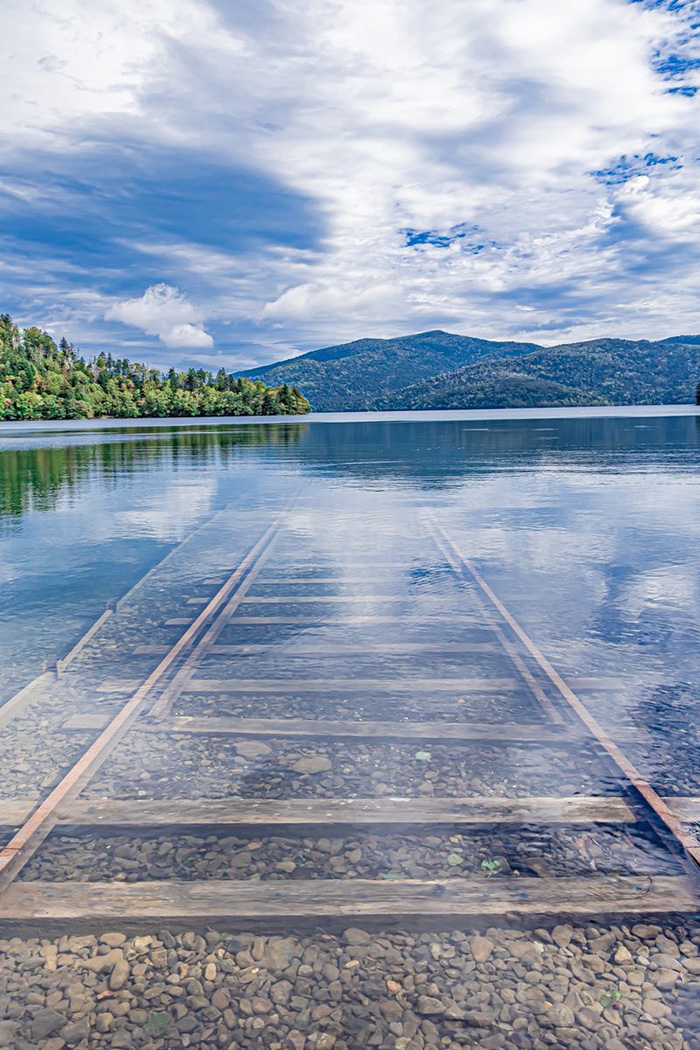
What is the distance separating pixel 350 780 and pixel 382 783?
1.20ft

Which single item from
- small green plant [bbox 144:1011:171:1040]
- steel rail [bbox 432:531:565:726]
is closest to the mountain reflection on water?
steel rail [bbox 432:531:565:726]

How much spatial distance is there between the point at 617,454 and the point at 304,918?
6563 centimetres

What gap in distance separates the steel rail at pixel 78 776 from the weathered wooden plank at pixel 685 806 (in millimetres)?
6379

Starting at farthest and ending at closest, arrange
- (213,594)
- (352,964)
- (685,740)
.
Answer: (213,594), (685,740), (352,964)

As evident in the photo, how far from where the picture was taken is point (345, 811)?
295 inches

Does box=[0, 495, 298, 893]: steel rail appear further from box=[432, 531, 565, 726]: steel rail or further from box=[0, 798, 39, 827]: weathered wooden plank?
box=[432, 531, 565, 726]: steel rail

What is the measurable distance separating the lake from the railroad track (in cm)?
4

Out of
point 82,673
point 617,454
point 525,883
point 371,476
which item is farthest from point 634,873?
point 617,454

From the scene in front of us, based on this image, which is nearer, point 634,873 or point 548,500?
point 634,873

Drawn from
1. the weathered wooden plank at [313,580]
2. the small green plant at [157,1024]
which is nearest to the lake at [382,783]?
the small green plant at [157,1024]

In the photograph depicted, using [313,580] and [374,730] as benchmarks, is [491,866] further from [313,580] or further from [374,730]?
[313,580]

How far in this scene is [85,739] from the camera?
9.33 metres

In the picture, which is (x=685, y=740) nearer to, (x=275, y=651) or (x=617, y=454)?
(x=275, y=651)

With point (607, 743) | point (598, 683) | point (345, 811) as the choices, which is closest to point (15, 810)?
point (345, 811)
